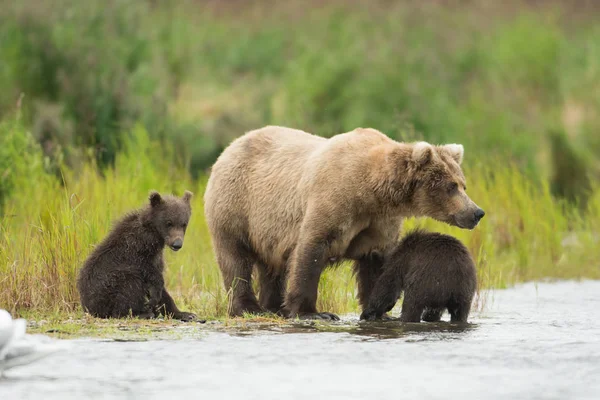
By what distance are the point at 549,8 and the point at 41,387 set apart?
26.2 m

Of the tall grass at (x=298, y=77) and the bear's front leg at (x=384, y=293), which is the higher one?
the tall grass at (x=298, y=77)

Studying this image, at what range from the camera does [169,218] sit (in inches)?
356

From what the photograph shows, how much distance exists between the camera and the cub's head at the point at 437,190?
9031mm

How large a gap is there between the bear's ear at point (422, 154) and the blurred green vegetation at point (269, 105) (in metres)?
1.73

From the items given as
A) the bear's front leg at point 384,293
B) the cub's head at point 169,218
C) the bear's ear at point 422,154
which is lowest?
the bear's front leg at point 384,293

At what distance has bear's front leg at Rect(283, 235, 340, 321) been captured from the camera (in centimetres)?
902

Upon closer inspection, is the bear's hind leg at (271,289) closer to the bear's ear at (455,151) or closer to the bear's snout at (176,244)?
the bear's snout at (176,244)

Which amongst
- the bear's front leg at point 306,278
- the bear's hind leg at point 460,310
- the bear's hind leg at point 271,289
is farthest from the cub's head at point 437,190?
the bear's hind leg at point 271,289

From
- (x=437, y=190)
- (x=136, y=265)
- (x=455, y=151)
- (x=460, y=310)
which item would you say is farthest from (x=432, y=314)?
(x=136, y=265)

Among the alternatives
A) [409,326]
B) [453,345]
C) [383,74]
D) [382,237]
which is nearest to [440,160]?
[382,237]

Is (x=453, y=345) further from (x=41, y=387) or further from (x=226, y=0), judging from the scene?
(x=226, y=0)

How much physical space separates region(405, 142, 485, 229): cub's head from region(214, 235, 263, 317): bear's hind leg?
5.15ft

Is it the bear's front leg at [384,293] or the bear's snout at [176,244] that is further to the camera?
the bear's front leg at [384,293]

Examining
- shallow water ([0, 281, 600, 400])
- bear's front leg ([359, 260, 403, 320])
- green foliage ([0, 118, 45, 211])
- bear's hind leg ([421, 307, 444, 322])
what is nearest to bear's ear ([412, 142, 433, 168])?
bear's front leg ([359, 260, 403, 320])
